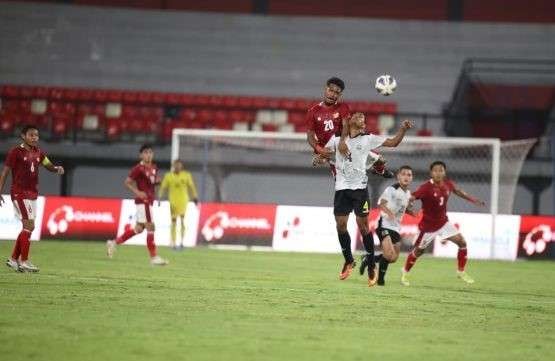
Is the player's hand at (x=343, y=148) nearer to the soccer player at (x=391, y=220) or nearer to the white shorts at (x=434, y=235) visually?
the soccer player at (x=391, y=220)

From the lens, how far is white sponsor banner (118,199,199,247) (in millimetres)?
26672

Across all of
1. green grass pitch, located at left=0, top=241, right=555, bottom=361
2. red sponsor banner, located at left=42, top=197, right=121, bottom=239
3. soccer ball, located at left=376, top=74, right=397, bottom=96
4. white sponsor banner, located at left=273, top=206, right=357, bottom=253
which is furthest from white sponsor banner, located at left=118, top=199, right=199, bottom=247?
soccer ball, located at left=376, top=74, right=397, bottom=96

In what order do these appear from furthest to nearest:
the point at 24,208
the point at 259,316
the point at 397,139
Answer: the point at 24,208
the point at 397,139
the point at 259,316

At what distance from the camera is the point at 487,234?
87.4ft

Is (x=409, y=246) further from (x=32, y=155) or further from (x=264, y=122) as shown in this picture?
(x=32, y=155)

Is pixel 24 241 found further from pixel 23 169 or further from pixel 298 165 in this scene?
pixel 298 165

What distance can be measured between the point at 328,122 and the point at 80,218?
13255mm

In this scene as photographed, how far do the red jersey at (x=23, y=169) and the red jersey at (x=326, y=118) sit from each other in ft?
12.4

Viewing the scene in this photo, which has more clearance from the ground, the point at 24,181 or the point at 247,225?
the point at 24,181

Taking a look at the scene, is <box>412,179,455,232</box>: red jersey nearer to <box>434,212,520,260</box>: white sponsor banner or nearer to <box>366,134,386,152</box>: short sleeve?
<box>366,134,386,152</box>: short sleeve

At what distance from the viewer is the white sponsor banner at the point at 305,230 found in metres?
26.7

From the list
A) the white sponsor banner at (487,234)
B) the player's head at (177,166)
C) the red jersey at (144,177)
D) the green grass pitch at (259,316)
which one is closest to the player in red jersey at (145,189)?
the red jersey at (144,177)

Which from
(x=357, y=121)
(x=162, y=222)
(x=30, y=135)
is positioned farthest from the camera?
(x=162, y=222)

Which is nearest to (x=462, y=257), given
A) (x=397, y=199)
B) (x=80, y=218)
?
(x=397, y=199)
